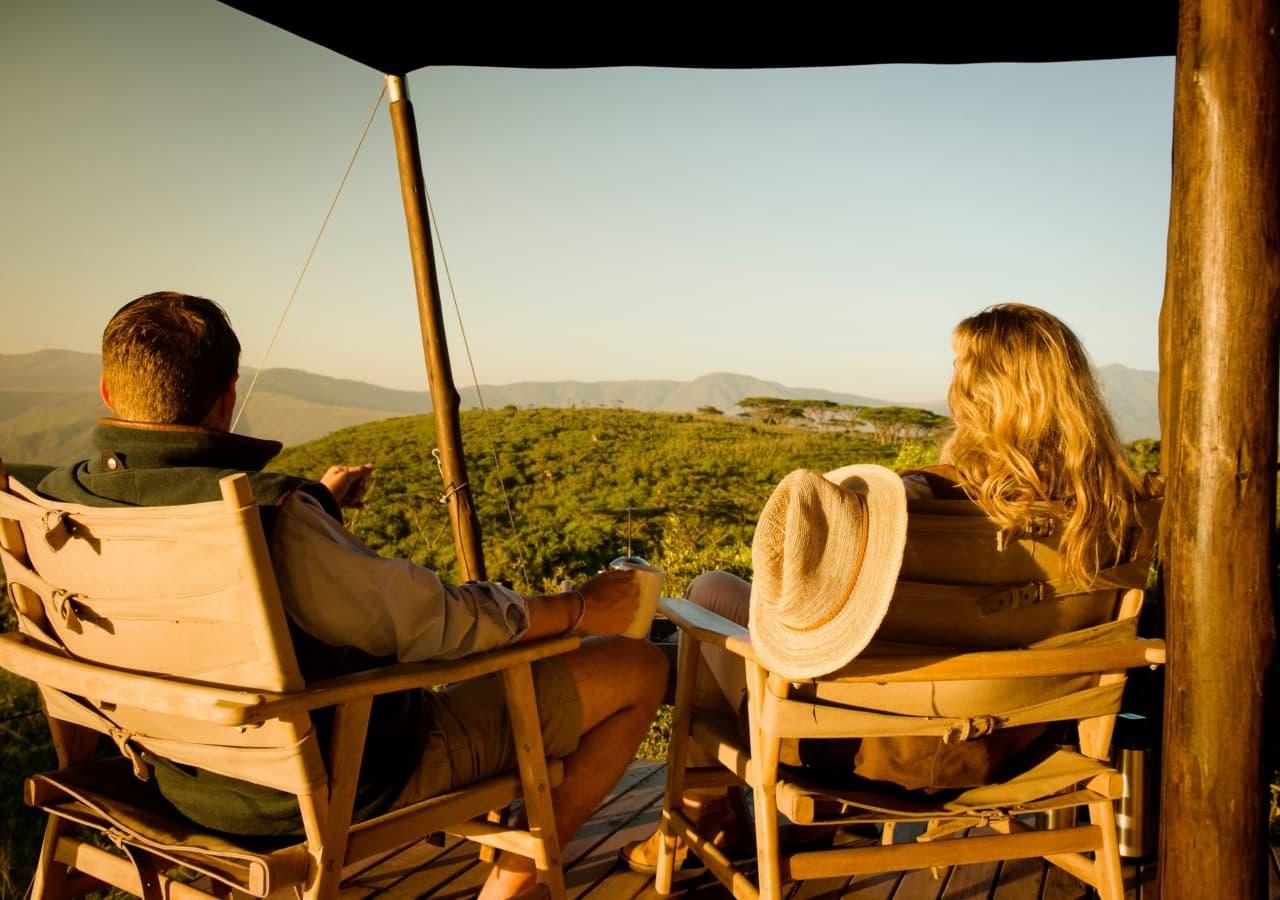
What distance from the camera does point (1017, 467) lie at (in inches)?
63.4

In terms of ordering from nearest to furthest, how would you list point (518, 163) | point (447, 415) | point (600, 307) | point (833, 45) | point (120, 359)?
point (120, 359), point (833, 45), point (447, 415), point (518, 163), point (600, 307)

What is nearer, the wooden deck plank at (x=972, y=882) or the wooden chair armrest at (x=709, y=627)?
the wooden chair armrest at (x=709, y=627)

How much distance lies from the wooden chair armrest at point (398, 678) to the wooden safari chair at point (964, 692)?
1.07ft

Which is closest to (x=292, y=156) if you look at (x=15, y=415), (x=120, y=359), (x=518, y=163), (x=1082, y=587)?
(x=15, y=415)

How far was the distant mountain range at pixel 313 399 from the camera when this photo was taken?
2709 millimetres

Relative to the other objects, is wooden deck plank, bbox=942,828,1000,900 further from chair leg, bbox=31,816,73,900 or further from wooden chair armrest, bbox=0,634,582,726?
chair leg, bbox=31,816,73,900

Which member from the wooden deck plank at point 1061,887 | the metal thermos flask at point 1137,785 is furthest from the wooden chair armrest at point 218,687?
the metal thermos flask at point 1137,785

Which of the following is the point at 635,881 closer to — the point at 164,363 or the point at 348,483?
the point at 348,483

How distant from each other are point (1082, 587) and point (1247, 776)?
417mm

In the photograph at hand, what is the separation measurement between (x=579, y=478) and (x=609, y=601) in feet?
42.0

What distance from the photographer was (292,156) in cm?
820

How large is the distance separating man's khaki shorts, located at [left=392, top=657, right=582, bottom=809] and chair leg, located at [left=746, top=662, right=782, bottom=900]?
0.35 m

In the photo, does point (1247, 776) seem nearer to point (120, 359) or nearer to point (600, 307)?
point (120, 359)

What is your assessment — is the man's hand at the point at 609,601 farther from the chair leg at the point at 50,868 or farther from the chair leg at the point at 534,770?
the chair leg at the point at 50,868
